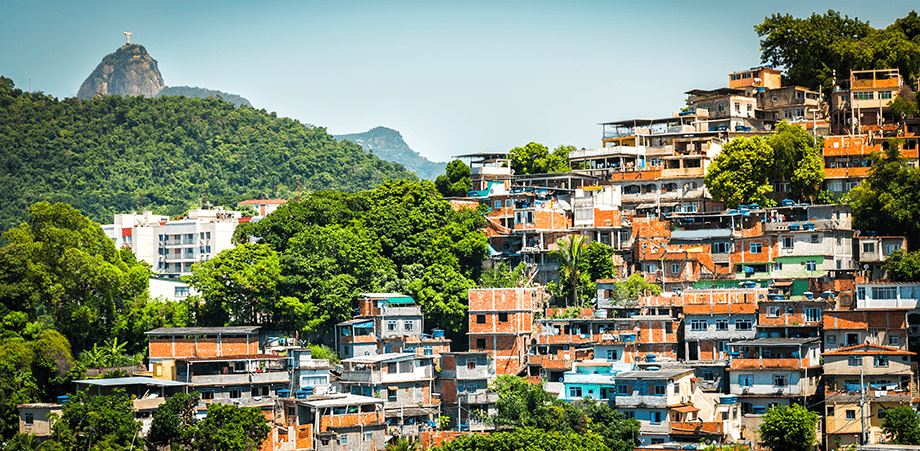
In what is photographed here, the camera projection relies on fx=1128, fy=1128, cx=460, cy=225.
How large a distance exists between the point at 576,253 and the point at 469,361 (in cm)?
911

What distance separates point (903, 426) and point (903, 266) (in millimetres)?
10842

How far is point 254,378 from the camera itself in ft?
166

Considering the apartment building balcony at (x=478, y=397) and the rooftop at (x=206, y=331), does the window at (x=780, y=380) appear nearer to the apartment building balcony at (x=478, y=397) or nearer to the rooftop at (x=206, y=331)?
the apartment building balcony at (x=478, y=397)

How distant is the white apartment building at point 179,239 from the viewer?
268ft

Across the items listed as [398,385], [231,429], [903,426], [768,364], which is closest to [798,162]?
[768,364]

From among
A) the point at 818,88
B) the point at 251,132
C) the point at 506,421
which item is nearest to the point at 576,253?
the point at 506,421

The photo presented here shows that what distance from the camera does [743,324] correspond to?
5231 centimetres

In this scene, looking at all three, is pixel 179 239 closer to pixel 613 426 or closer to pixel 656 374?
pixel 613 426

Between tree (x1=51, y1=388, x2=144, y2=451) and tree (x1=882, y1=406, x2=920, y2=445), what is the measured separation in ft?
99.0

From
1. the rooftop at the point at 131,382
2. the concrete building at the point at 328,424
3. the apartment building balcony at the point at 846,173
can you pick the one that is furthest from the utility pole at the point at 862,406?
the rooftop at the point at 131,382

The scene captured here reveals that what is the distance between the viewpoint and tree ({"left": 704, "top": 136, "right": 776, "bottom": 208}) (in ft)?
199

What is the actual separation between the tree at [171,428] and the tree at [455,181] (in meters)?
29.5

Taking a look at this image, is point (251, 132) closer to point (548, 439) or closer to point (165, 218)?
point (165, 218)

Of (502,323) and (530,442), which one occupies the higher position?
(502,323)
